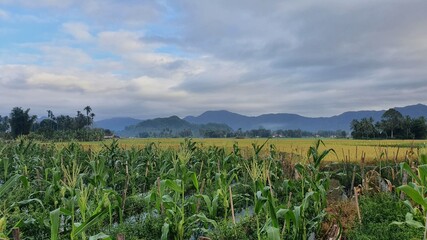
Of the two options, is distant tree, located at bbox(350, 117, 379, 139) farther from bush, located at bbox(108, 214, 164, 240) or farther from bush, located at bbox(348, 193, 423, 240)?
bush, located at bbox(108, 214, 164, 240)

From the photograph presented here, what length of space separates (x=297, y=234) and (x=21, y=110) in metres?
72.3

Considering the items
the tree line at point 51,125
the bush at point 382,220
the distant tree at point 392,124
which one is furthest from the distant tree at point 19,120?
the bush at point 382,220

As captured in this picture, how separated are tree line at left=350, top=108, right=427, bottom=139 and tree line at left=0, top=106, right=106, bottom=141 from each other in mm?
46053

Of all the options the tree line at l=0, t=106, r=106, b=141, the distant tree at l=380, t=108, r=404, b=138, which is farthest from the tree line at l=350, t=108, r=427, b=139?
the tree line at l=0, t=106, r=106, b=141

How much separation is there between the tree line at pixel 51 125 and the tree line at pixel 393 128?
46053mm

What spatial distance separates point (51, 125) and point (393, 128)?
77573 mm

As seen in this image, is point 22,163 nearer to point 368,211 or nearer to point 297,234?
point 297,234

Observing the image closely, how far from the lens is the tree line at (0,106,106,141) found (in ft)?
188

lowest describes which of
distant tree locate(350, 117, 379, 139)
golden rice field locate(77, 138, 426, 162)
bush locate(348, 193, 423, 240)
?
bush locate(348, 193, 423, 240)

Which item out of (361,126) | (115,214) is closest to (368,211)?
(115,214)

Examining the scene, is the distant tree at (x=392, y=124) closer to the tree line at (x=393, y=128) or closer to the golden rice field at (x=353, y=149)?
the tree line at (x=393, y=128)

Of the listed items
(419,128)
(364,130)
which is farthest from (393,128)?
(364,130)

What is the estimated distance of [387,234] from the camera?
558cm

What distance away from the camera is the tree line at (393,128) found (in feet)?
178
